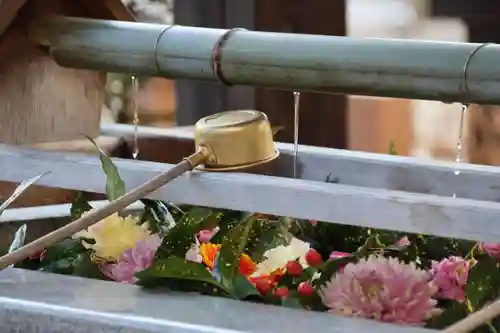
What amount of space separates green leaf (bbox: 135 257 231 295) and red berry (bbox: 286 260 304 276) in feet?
0.44

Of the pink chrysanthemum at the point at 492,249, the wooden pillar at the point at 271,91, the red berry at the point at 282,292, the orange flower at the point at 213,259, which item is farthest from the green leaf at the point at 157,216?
the wooden pillar at the point at 271,91

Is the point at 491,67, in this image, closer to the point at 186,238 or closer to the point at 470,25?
the point at 186,238

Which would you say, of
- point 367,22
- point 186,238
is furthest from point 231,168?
point 367,22

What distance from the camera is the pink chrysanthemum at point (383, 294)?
0.71m

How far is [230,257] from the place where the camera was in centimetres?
76

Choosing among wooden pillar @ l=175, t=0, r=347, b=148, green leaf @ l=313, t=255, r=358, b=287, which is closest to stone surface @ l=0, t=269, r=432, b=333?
green leaf @ l=313, t=255, r=358, b=287

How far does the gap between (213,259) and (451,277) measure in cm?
21

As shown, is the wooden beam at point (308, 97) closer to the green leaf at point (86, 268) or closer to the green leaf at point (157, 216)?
the green leaf at point (157, 216)

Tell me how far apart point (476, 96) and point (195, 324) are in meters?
0.34

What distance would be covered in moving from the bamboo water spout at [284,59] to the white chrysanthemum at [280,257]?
0.16 metres

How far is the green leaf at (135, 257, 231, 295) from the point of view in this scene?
723 mm

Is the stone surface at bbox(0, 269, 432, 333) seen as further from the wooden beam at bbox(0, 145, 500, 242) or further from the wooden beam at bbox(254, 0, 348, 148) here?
the wooden beam at bbox(254, 0, 348, 148)

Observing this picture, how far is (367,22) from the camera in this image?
329 centimetres

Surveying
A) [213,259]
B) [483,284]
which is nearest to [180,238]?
[213,259]
